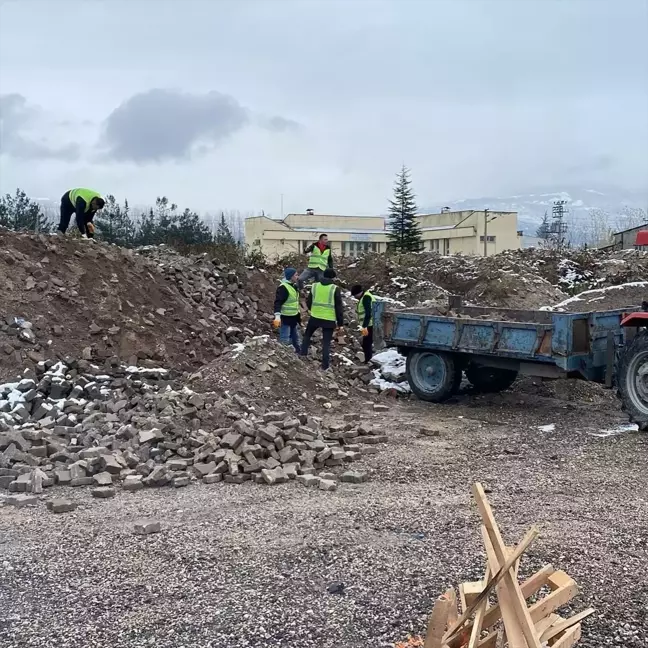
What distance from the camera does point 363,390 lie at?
1134 cm

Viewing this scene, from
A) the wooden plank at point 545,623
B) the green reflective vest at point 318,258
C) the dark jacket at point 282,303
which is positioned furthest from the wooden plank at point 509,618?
the green reflective vest at point 318,258

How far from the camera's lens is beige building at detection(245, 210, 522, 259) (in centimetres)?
4903

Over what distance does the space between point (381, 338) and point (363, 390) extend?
0.86 meters

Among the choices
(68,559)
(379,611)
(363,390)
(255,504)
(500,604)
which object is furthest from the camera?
(363,390)

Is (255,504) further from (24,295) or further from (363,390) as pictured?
(24,295)

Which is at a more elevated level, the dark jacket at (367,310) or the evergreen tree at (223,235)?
the evergreen tree at (223,235)

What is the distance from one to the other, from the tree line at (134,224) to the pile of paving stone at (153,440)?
663 inches

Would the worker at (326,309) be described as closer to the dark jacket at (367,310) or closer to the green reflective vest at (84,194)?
the dark jacket at (367,310)

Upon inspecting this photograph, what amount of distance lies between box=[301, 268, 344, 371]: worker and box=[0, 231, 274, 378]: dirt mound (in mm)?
1920

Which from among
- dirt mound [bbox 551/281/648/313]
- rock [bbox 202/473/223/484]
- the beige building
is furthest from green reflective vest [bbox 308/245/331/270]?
the beige building

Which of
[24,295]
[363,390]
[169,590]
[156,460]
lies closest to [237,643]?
[169,590]

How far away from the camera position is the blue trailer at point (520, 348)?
8.41 metres

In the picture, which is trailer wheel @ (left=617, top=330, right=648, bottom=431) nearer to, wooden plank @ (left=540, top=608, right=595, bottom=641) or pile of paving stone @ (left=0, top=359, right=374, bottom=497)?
pile of paving stone @ (left=0, top=359, right=374, bottom=497)

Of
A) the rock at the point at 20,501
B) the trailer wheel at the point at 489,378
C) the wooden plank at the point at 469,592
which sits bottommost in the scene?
the rock at the point at 20,501
